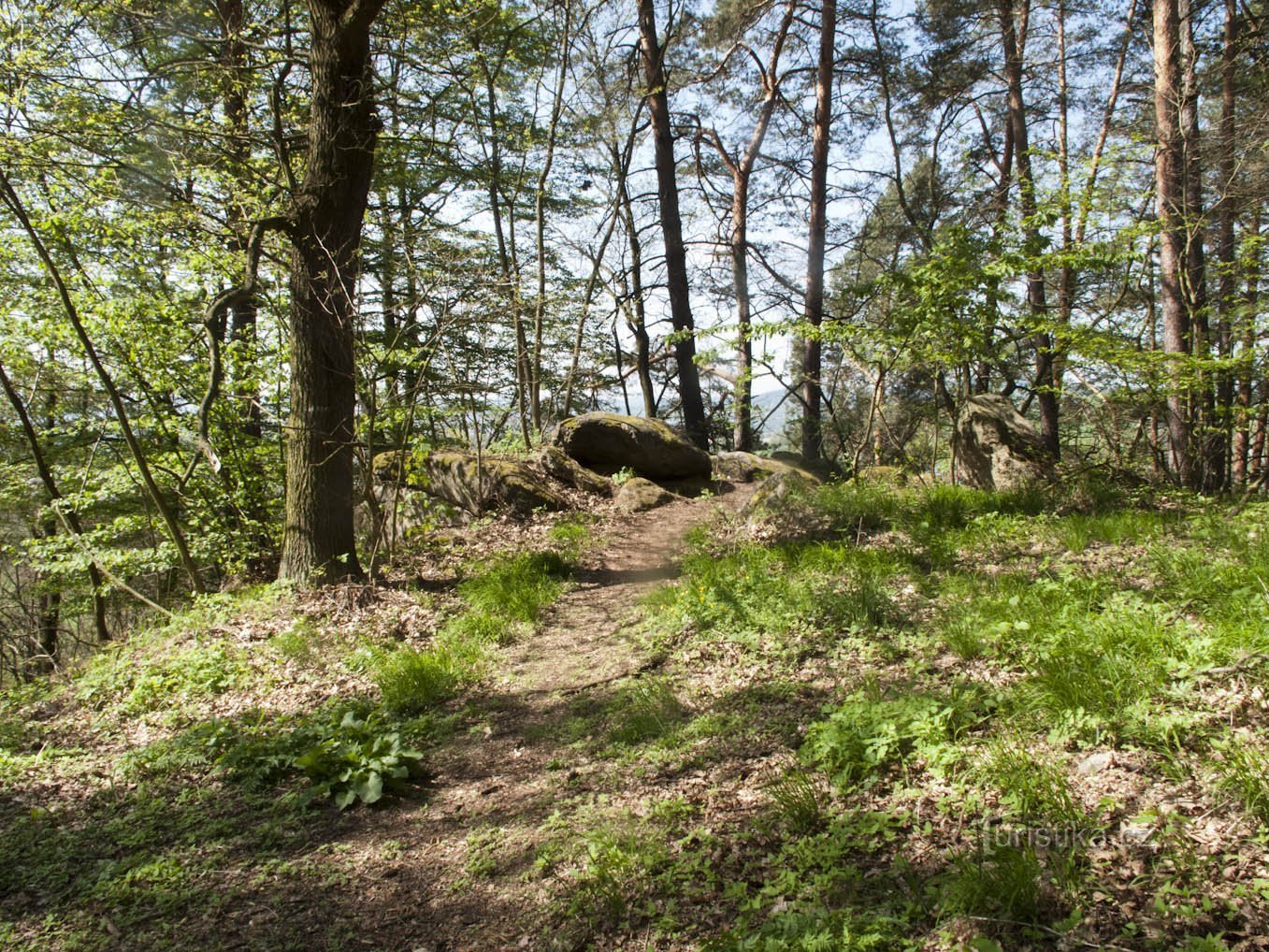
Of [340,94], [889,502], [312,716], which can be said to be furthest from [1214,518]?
[340,94]

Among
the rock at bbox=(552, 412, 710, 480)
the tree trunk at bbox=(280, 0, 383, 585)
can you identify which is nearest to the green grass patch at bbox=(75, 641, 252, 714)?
the tree trunk at bbox=(280, 0, 383, 585)

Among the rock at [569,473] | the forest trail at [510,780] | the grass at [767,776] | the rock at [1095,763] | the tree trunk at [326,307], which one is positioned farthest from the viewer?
the rock at [569,473]

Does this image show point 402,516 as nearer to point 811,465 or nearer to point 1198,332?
point 811,465

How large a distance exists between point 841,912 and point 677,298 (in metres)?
13.9

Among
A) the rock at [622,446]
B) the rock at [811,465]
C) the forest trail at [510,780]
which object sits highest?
the rock at [622,446]

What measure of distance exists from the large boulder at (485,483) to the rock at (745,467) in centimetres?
406

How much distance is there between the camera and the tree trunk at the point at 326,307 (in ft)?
20.6

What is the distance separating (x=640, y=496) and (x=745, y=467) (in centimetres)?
301

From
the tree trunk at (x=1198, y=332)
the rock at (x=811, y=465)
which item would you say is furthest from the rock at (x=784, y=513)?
the rock at (x=811, y=465)

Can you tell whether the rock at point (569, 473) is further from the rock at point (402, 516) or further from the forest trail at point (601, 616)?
the rock at point (402, 516)

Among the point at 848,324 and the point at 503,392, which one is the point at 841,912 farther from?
the point at 503,392

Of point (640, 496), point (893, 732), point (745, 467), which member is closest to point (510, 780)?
point (893, 732)

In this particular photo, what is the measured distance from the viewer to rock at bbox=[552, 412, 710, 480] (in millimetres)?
12039

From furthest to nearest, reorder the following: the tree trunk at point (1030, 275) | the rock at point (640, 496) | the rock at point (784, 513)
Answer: the rock at point (640, 496)
the tree trunk at point (1030, 275)
the rock at point (784, 513)
